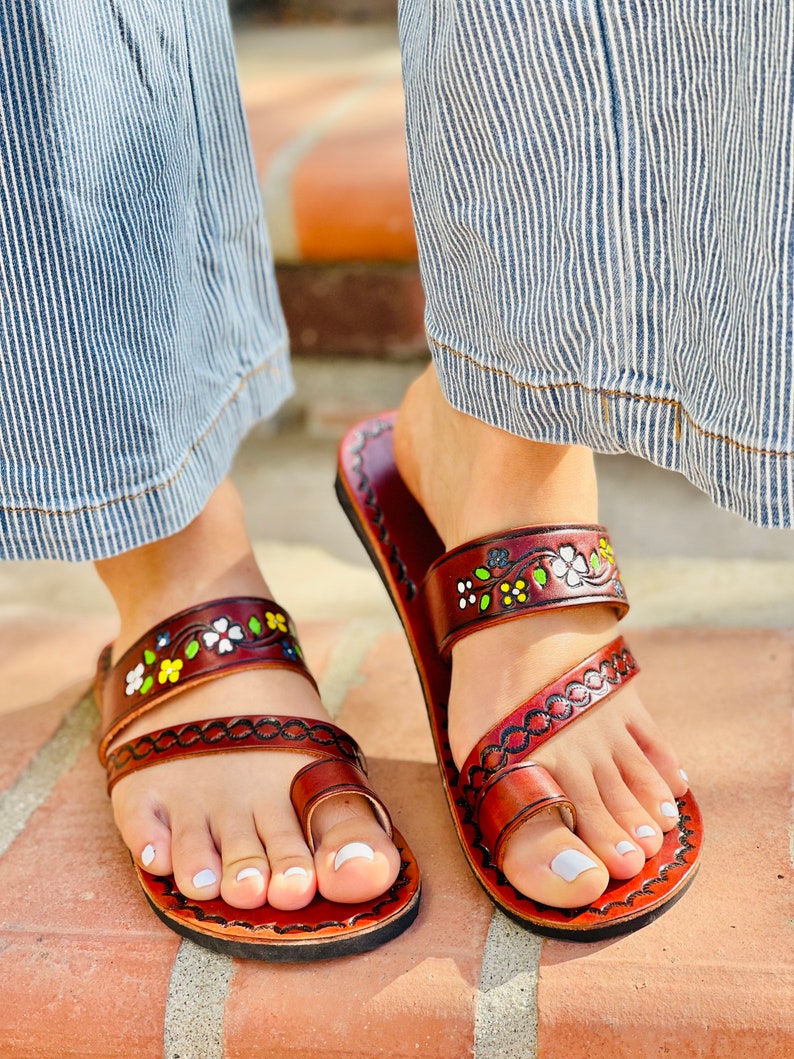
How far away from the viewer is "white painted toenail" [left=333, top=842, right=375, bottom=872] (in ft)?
2.11

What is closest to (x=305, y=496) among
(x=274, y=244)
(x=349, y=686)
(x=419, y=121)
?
(x=274, y=244)

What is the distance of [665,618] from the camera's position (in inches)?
39.2

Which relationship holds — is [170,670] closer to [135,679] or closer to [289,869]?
[135,679]

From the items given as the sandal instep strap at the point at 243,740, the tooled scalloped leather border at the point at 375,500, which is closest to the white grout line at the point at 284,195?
the tooled scalloped leather border at the point at 375,500

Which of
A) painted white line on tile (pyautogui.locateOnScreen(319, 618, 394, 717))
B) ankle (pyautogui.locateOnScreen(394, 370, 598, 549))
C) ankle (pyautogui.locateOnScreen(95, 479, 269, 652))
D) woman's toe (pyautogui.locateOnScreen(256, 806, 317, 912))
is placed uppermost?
ankle (pyautogui.locateOnScreen(394, 370, 598, 549))

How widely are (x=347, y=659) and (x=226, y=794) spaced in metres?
0.25

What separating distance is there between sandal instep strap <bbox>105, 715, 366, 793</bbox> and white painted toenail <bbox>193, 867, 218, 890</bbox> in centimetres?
9

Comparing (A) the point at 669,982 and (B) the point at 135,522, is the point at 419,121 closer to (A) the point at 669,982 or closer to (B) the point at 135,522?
(B) the point at 135,522

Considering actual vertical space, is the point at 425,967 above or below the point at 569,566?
below

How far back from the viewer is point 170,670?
0.76 m

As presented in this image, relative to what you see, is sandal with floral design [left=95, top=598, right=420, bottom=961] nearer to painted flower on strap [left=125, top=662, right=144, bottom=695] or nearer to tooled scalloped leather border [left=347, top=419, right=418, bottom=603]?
painted flower on strap [left=125, top=662, right=144, bottom=695]

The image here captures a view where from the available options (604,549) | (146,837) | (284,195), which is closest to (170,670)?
(146,837)

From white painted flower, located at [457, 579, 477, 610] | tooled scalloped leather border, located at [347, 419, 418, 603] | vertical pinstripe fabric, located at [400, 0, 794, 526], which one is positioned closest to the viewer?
→ vertical pinstripe fabric, located at [400, 0, 794, 526]

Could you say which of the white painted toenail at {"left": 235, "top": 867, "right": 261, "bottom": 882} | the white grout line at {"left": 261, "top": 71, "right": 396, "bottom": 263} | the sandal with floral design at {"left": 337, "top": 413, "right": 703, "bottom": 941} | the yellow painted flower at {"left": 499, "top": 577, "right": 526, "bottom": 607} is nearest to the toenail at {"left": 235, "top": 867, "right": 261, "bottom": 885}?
the white painted toenail at {"left": 235, "top": 867, "right": 261, "bottom": 882}
